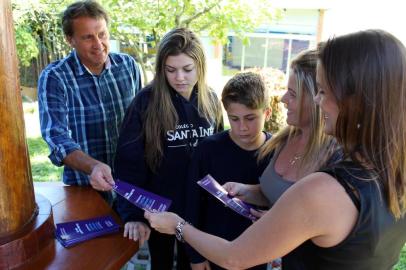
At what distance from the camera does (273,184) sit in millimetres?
1801

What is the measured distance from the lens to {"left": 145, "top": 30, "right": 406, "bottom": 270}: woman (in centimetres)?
110

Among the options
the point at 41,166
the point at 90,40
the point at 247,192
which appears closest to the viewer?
the point at 247,192

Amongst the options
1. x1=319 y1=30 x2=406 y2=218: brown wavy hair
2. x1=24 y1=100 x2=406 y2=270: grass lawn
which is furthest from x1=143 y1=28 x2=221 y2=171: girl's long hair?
x1=24 y1=100 x2=406 y2=270: grass lawn

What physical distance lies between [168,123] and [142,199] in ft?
1.76

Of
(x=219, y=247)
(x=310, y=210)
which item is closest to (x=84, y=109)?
(x=219, y=247)

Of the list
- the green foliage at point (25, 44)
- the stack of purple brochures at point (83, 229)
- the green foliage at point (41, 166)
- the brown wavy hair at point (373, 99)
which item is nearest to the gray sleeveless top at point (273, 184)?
the brown wavy hair at point (373, 99)

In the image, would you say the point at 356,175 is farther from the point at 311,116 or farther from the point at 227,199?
the point at 227,199

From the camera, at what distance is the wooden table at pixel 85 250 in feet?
4.95

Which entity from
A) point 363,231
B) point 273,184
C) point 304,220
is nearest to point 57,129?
point 273,184

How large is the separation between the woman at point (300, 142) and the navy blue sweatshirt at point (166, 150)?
416mm

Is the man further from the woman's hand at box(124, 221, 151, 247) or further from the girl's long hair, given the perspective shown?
the woman's hand at box(124, 221, 151, 247)

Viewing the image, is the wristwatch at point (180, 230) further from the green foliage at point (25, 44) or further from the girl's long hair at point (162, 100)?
the green foliage at point (25, 44)

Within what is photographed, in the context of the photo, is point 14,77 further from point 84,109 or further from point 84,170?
point 84,109

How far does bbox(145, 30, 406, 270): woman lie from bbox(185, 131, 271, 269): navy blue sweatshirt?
87cm
